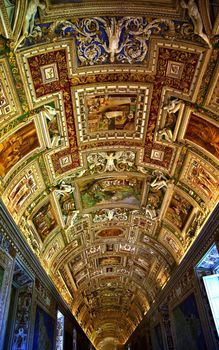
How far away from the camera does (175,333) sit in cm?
1666

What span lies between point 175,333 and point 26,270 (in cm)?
1000

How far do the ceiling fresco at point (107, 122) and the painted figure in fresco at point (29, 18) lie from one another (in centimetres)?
2

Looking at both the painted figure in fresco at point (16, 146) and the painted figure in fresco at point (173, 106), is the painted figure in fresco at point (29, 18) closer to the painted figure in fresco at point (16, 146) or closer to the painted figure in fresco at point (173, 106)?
the painted figure in fresco at point (16, 146)

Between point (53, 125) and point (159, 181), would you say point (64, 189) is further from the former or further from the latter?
point (159, 181)

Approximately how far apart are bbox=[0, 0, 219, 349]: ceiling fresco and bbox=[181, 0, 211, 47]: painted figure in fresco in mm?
25

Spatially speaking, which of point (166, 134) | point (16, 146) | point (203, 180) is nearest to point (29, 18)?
point (16, 146)

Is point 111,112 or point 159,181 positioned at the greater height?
point 111,112

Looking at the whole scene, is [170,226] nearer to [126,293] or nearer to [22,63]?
[22,63]

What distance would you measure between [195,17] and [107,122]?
15.5ft

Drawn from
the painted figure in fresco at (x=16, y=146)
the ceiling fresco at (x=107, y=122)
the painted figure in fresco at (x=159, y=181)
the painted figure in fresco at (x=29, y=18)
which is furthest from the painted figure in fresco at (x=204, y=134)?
the painted figure in fresco at (x=29, y=18)

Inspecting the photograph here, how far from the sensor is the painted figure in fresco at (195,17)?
719 centimetres

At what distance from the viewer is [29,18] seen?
7.22 m

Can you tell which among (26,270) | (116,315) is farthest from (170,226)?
(116,315)

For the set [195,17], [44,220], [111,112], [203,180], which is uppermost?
[111,112]
